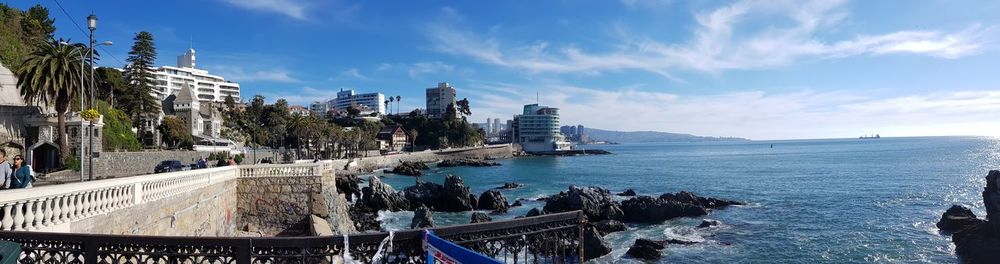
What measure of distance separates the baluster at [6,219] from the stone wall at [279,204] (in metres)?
12.3

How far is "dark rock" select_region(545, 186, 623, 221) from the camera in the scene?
114 feet

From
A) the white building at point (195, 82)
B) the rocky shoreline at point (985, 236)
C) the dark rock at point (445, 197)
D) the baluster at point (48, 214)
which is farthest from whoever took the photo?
the white building at point (195, 82)

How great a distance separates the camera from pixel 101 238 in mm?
4848

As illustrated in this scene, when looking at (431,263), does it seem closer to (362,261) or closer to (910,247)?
(362,261)

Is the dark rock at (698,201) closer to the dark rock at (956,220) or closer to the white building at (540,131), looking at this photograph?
the dark rock at (956,220)

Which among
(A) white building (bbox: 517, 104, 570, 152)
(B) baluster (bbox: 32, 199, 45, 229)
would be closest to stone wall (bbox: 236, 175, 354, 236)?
(B) baluster (bbox: 32, 199, 45, 229)

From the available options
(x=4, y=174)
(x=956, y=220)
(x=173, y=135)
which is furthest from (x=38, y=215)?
(x=173, y=135)

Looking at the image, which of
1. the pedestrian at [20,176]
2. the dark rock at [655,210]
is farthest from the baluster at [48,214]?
the dark rock at [655,210]

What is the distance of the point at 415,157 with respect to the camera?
119 metres

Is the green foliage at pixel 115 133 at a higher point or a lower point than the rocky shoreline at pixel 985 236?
higher

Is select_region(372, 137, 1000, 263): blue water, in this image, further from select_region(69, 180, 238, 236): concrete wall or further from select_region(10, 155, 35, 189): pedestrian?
select_region(10, 155, 35, 189): pedestrian

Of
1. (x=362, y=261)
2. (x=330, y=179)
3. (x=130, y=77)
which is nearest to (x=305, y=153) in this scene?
(x=130, y=77)

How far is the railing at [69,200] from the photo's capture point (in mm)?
6457

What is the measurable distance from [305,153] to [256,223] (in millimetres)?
70306
